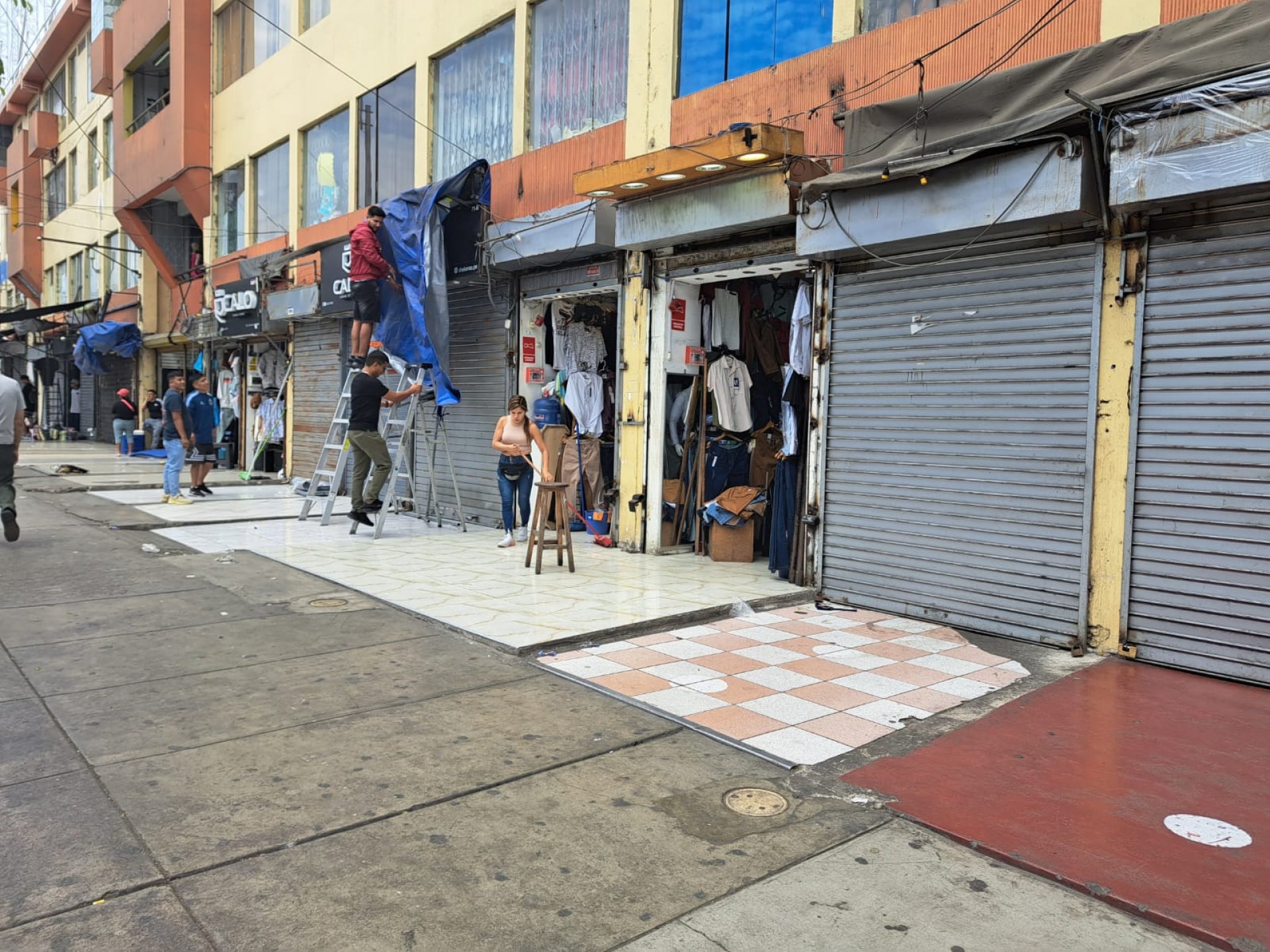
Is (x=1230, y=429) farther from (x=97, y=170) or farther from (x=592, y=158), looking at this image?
(x=97, y=170)

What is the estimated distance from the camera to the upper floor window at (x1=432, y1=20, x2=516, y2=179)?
11570 millimetres

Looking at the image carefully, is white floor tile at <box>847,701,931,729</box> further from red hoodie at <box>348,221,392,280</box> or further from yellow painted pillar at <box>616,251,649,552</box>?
red hoodie at <box>348,221,392,280</box>

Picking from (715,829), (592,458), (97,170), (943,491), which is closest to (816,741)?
(715,829)

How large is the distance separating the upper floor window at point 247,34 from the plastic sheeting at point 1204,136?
15.3 meters

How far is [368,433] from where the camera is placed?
10578 millimetres

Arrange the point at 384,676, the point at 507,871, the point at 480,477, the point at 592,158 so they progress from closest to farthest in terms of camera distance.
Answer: the point at 507,871 < the point at 384,676 < the point at 592,158 < the point at 480,477

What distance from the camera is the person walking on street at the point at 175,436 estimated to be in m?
13.1

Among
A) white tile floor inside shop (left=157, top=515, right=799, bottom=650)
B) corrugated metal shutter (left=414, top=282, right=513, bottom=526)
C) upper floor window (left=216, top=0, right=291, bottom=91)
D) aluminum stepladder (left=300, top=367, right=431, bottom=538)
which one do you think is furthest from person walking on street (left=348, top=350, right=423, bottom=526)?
upper floor window (left=216, top=0, right=291, bottom=91)

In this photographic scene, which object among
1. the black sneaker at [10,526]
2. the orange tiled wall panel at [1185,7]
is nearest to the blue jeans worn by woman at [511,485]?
the black sneaker at [10,526]

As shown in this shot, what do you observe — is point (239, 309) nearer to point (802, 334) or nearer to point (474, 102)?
point (474, 102)

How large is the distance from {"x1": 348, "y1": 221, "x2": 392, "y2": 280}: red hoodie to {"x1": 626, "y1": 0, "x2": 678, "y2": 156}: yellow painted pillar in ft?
11.4

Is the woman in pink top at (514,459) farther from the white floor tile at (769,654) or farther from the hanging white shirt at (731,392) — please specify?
the white floor tile at (769,654)

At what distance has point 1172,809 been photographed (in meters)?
3.80

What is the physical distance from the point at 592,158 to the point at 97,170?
83.5 ft
